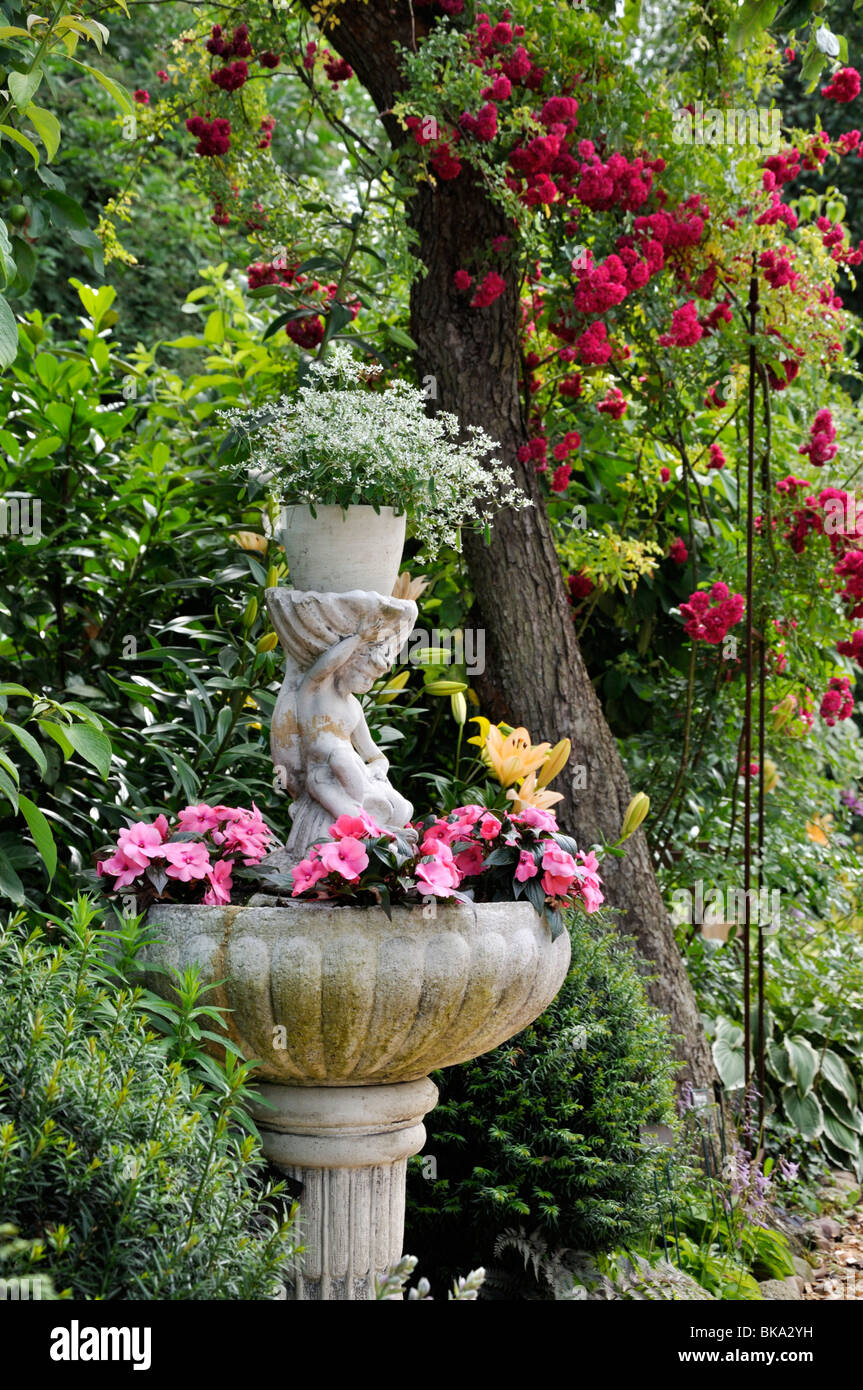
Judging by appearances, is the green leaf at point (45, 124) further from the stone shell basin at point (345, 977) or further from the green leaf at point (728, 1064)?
the green leaf at point (728, 1064)

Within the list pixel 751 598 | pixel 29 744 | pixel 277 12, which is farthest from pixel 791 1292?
pixel 277 12

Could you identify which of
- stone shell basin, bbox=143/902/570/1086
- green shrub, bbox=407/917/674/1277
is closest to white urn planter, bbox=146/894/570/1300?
stone shell basin, bbox=143/902/570/1086

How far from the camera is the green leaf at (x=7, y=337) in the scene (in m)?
1.81

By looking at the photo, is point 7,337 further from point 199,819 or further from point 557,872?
point 557,872

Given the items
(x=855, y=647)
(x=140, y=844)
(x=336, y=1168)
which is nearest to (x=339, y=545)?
(x=140, y=844)

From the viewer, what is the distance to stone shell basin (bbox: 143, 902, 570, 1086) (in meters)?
2.33

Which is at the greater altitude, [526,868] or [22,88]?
[22,88]

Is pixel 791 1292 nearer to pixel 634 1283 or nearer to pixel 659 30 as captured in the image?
pixel 634 1283

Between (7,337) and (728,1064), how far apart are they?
3503 millimetres

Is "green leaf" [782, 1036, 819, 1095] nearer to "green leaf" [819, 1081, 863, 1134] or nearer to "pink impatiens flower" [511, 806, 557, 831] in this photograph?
"green leaf" [819, 1081, 863, 1134]

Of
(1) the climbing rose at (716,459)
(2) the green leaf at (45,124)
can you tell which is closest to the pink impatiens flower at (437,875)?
(2) the green leaf at (45,124)

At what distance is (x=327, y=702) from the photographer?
108 inches

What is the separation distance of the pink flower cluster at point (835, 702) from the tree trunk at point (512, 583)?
81cm

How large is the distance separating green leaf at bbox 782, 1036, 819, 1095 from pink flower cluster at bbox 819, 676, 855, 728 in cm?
113
